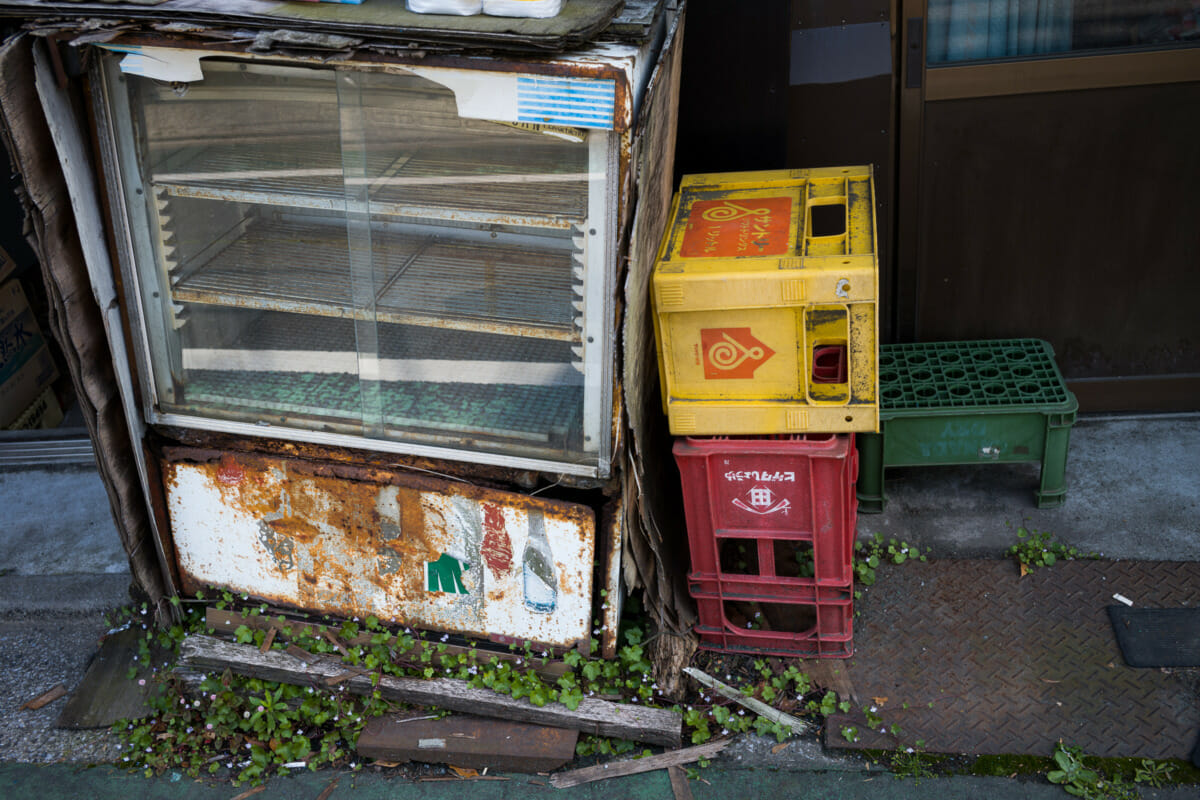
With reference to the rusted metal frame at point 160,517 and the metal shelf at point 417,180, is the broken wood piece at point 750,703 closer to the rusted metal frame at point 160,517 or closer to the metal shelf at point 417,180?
the metal shelf at point 417,180

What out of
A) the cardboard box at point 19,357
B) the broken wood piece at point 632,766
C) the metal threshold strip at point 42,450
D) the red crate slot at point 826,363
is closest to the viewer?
the broken wood piece at point 632,766

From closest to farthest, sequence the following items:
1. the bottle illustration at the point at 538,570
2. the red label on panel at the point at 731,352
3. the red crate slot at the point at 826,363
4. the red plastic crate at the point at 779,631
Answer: the red label on panel at the point at 731,352
the bottle illustration at the point at 538,570
the red plastic crate at the point at 779,631
the red crate slot at the point at 826,363

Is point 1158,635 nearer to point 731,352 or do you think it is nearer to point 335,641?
point 731,352

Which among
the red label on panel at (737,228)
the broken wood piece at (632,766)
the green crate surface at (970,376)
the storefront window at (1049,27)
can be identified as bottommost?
the broken wood piece at (632,766)

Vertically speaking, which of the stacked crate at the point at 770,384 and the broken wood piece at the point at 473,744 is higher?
the stacked crate at the point at 770,384

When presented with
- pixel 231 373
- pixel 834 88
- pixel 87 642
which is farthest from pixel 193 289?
pixel 834 88

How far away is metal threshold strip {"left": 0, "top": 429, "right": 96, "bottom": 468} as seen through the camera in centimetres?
569

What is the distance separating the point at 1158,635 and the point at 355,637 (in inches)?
128

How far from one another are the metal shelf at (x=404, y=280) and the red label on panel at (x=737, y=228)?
491 mm

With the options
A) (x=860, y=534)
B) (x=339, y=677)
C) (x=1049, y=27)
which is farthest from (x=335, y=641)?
(x=1049, y=27)

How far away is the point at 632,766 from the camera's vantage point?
155 inches

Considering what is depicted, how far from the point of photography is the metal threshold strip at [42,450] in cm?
569

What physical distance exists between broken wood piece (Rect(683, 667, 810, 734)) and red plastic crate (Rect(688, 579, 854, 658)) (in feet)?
0.53

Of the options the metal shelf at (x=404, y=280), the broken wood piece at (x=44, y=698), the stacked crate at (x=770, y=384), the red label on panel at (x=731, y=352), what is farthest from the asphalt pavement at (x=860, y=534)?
the metal shelf at (x=404, y=280)
